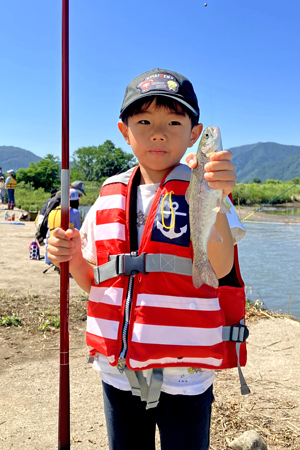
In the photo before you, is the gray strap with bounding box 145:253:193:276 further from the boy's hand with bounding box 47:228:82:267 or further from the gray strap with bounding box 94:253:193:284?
the boy's hand with bounding box 47:228:82:267

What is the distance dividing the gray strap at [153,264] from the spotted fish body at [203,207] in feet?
0.46

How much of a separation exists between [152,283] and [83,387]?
2446 mm

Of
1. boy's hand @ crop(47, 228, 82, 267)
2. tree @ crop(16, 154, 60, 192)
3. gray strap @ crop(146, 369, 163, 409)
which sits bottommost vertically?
gray strap @ crop(146, 369, 163, 409)

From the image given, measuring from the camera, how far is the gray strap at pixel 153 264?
185cm

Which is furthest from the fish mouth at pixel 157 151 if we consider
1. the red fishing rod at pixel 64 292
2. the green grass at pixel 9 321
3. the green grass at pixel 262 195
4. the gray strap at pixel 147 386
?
the green grass at pixel 262 195

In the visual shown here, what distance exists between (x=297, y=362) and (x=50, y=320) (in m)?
3.08

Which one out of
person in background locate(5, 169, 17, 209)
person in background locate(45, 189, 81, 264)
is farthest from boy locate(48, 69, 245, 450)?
person in background locate(5, 169, 17, 209)

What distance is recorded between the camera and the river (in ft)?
26.0

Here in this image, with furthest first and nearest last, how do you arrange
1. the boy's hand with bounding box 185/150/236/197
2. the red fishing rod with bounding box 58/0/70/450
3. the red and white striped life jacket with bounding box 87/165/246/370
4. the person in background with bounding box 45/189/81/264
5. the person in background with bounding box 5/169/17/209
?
the person in background with bounding box 5/169/17/209 < the person in background with bounding box 45/189/81/264 < the red fishing rod with bounding box 58/0/70/450 < the red and white striped life jacket with bounding box 87/165/246/370 < the boy's hand with bounding box 185/150/236/197

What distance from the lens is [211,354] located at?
182 centimetres

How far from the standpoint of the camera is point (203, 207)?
1.61 meters

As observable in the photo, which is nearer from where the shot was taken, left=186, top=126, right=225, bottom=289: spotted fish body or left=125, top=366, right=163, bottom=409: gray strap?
left=186, top=126, right=225, bottom=289: spotted fish body

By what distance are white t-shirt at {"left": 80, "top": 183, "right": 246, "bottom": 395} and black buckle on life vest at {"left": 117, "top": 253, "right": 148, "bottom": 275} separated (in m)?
0.19

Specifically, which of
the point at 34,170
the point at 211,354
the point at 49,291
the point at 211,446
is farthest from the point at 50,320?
the point at 34,170
